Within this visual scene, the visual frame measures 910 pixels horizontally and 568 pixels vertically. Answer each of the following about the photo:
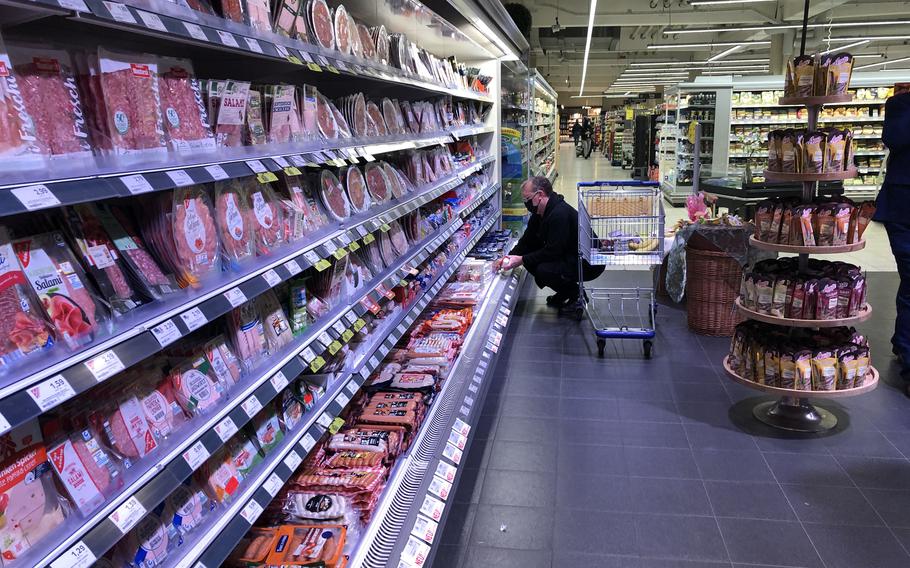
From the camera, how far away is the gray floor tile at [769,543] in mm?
2389

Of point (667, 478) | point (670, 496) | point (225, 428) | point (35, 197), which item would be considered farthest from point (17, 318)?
point (667, 478)

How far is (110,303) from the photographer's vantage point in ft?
4.31

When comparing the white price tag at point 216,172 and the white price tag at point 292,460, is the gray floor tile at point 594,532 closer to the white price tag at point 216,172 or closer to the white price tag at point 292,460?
the white price tag at point 292,460

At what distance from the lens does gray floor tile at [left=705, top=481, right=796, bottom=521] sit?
2.68m

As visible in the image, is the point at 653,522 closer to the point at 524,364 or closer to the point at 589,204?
the point at 524,364

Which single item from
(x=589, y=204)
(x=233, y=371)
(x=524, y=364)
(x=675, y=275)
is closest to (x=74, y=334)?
(x=233, y=371)

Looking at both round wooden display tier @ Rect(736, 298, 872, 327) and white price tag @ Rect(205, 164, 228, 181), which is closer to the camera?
white price tag @ Rect(205, 164, 228, 181)

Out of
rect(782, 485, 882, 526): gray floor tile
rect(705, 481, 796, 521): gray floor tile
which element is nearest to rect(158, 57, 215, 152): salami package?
rect(705, 481, 796, 521): gray floor tile

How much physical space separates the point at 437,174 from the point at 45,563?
3.32 meters

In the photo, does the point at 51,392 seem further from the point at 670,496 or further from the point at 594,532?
the point at 670,496

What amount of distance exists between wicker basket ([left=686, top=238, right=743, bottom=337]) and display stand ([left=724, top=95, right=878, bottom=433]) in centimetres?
133

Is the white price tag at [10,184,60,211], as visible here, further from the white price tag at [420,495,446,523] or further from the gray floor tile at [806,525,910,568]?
the gray floor tile at [806,525,910,568]

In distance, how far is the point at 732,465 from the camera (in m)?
3.08

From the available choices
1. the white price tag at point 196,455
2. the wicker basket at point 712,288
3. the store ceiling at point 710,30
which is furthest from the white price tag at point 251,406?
the store ceiling at point 710,30
